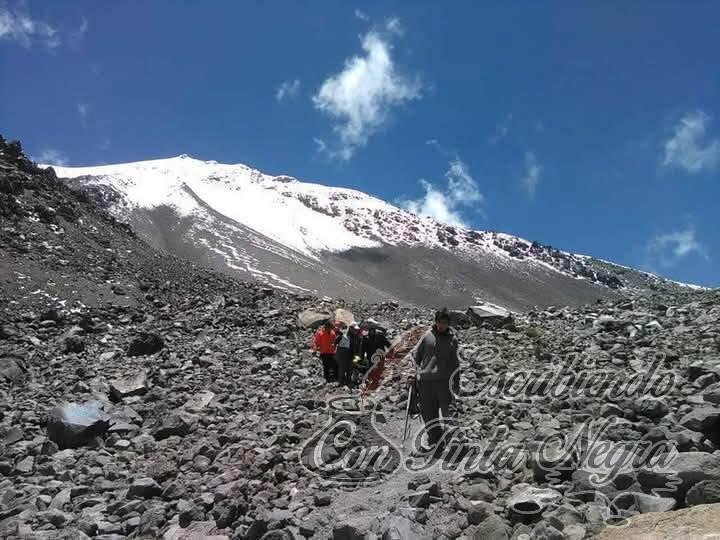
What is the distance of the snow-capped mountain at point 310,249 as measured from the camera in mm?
117125

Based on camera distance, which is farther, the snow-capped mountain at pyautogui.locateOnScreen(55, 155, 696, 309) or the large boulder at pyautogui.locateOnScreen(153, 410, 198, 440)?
the snow-capped mountain at pyautogui.locateOnScreen(55, 155, 696, 309)

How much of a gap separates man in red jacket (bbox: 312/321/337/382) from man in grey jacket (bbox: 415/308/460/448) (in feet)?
18.9

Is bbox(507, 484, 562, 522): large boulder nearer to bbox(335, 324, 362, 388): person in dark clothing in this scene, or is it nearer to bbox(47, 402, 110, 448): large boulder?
bbox(335, 324, 362, 388): person in dark clothing

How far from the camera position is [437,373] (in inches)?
322

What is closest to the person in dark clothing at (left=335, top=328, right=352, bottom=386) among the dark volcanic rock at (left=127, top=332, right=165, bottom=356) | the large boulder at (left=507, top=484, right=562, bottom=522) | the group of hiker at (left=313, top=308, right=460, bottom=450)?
the group of hiker at (left=313, top=308, right=460, bottom=450)

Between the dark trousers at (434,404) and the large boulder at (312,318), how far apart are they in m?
11.9

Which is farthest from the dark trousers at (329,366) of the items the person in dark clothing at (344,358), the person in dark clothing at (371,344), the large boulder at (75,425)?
the large boulder at (75,425)

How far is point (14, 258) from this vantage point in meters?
28.1

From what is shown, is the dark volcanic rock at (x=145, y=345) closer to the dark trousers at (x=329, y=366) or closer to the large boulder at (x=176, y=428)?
the dark trousers at (x=329, y=366)

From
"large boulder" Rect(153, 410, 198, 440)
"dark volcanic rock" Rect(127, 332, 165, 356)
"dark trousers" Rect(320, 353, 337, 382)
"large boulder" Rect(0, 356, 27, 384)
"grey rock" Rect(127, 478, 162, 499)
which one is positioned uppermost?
"dark trousers" Rect(320, 353, 337, 382)

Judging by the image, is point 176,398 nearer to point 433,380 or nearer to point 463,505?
point 433,380

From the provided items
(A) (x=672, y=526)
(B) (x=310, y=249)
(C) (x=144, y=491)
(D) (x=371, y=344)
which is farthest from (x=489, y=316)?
(B) (x=310, y=249)

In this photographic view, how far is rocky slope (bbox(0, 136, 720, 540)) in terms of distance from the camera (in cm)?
558

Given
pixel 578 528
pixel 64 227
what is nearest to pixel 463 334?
pixel 578 528
